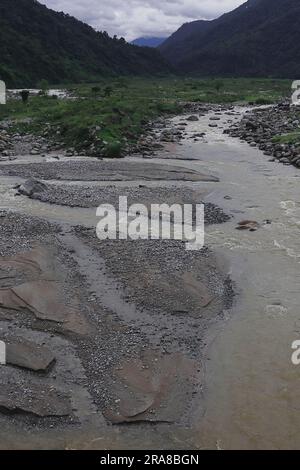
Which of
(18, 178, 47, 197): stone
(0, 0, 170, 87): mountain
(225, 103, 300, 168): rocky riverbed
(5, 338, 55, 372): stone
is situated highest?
(0, 0, 170, 87): mountain

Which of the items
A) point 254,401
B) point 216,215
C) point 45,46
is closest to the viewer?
point 254,401

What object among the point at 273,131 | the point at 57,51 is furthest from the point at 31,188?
the point at 57,51

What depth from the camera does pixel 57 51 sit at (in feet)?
488

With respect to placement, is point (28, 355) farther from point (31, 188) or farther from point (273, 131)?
point (273, 131)

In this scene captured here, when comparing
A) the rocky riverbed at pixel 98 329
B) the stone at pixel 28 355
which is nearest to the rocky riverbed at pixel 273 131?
the rocky riverbed at pixel 98 329

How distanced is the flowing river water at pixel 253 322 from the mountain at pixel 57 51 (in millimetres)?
89898

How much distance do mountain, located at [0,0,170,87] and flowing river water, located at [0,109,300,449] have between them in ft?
295

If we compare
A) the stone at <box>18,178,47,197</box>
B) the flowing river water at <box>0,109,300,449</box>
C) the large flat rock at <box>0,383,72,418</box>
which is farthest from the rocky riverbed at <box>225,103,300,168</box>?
the large flat rock at <box>0,383,72,418</box>

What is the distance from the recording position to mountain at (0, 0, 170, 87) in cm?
12338

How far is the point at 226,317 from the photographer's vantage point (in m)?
13.9

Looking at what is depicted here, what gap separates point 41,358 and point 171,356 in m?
2.91

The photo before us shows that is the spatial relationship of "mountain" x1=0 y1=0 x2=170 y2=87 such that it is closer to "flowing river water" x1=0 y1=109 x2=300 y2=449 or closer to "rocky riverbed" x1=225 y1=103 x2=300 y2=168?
"rocky riverbed" x1=225 y1=103 x2=300 y2=168

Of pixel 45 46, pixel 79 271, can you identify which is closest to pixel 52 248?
pixel 79 271

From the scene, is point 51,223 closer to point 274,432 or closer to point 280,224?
point 280,224
